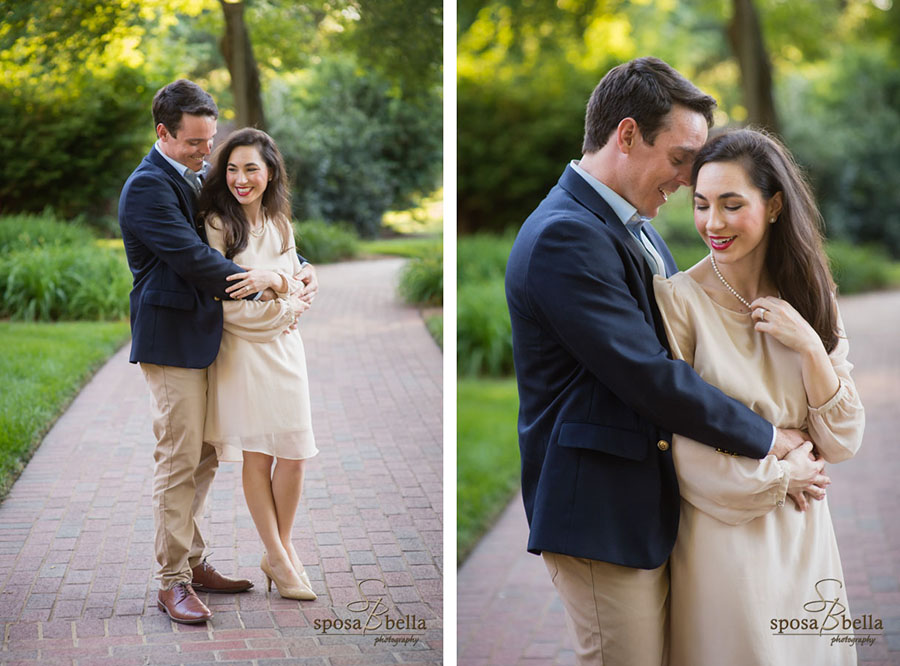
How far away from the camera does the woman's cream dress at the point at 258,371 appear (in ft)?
8.69

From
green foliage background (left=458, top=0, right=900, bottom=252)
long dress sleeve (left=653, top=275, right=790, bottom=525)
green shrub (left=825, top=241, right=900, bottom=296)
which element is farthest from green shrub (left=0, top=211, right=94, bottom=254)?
green shrub (left=825, top=241, right=900, bottom=296)

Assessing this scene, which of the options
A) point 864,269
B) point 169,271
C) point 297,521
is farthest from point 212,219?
point 864,269

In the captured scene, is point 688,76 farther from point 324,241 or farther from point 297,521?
point 297,521

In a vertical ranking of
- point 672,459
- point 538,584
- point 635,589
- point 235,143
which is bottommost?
point 538,584

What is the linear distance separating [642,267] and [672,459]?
0.46 m

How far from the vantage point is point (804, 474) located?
6.75 feet

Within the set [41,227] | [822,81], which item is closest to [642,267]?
[41,227]

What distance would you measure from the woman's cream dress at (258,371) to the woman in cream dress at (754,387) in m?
1.21

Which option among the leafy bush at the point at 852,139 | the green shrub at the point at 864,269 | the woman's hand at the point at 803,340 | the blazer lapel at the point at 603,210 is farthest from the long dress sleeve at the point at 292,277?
the leafy bush at the point at 852,139

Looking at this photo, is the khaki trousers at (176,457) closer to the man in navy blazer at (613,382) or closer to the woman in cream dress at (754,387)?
the man in navy blazer at (613,382)

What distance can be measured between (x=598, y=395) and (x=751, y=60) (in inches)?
205

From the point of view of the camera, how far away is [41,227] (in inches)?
108

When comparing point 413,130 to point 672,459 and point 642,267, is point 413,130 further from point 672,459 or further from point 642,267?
point 672,459

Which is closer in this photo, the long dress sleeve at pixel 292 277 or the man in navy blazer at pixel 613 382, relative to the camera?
the man in navy blazer at pixel 613 382
